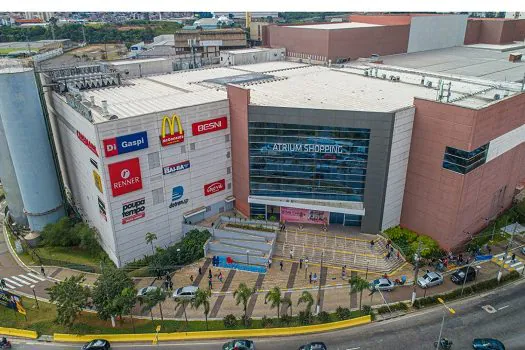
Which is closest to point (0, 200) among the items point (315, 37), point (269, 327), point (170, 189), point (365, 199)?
point (170, 189)

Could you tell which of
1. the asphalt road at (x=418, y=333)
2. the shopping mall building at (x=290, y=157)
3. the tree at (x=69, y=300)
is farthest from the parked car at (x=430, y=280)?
the tree at (x=69, y=300)

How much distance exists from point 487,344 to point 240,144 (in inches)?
1458

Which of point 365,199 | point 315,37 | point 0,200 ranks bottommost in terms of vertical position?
point 0,200

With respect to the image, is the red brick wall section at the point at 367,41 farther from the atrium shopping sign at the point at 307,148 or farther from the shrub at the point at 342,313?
the shrub at the point at 342,313

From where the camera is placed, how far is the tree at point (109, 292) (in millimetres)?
40875

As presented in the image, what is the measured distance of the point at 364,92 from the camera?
63750 mm

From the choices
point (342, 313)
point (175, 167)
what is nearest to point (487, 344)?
point (342, 313)

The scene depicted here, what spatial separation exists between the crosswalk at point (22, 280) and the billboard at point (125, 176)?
Result: 16.0m

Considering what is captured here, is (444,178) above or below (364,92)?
below

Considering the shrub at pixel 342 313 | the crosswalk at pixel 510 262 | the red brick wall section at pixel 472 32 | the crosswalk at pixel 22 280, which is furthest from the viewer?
the red brick wall section at pixel 472 32

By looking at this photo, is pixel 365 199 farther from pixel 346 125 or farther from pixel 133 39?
pixel 133 39

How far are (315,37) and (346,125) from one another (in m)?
46.3

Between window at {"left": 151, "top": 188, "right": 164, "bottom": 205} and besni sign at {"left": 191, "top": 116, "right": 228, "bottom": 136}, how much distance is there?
883cm

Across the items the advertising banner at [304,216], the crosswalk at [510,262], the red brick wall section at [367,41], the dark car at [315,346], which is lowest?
the crosswalk at [510,262]
